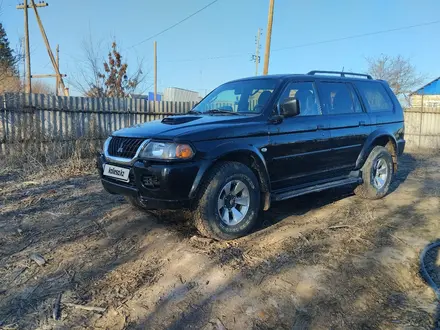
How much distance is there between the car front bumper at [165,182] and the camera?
3.35 m

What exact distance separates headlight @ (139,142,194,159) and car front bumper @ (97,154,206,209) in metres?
0.07

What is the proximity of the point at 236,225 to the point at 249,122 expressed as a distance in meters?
1.16

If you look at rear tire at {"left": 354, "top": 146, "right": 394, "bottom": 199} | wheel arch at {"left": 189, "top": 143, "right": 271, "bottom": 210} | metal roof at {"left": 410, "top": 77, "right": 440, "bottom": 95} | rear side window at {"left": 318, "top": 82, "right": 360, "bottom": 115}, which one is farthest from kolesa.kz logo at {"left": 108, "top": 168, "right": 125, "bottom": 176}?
metal roof at {"left": 410, "top": 77, "right": 440, "bottom": 95}

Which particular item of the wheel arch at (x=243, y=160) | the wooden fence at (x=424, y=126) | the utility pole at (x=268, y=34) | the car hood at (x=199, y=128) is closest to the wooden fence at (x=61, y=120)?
the utility pole at (x=268, y=34)

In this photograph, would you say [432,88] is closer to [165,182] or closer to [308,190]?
[308,190]

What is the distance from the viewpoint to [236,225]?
151 inches

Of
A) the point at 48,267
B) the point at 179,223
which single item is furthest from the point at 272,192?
the point at 48,267

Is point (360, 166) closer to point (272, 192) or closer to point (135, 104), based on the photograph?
point (272, 192)

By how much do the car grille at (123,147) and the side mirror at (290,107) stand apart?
1.70m

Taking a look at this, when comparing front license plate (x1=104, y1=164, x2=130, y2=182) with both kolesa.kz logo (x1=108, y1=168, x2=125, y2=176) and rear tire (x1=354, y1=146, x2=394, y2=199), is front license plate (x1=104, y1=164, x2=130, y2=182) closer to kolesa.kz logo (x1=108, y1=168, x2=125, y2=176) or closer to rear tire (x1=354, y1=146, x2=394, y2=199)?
kolesa.kz logo (x1=108, y1=168, x2=125, y2=176)

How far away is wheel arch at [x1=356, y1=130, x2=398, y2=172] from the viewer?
5.43m

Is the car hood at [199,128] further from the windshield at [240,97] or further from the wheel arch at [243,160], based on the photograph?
the windshield at [240,97]

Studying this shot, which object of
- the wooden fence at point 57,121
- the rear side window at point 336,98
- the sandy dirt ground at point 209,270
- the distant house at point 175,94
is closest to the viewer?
the sandy dirt ground at point 209,270

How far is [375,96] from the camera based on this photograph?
5.81 metres
